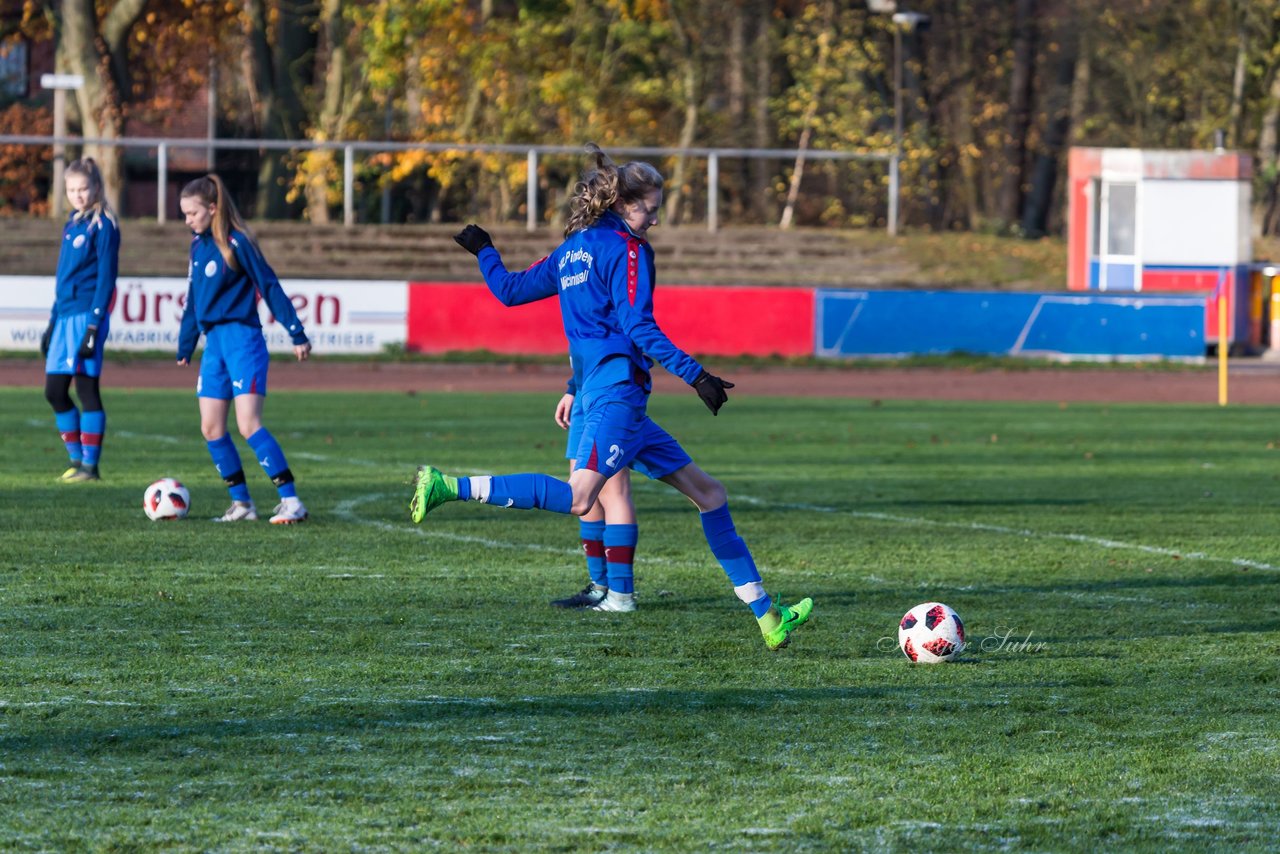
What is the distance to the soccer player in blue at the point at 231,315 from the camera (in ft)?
33.0

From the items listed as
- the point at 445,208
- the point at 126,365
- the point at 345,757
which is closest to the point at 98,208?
the point at 345,757

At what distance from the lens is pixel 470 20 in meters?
39.4

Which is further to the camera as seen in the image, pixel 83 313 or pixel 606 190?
pixel 83 313

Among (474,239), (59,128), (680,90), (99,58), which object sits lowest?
(474,239)

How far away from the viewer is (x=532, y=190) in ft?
118

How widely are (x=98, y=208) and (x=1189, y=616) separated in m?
7.14

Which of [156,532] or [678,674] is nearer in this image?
[678,674]

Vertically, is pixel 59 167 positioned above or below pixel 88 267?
above

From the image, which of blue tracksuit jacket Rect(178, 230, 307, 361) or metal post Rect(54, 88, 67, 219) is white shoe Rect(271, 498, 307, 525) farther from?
metal post Rect(54, 88, 67, 219)

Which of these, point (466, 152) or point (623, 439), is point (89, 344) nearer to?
point (623, 439)

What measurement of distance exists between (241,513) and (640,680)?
4838 millimetres

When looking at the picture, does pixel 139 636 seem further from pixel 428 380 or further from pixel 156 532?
pixel 428 380

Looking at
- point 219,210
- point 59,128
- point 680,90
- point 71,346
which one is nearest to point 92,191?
point 71,346

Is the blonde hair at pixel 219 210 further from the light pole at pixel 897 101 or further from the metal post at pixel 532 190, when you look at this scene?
the light pole at pixel 897 101
